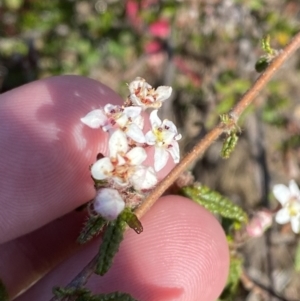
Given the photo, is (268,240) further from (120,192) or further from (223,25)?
(120,192)

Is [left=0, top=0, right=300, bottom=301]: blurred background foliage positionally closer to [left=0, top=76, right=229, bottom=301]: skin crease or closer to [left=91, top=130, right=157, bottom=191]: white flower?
[left=0, top=76, right=229, bottom=301]: skin crease

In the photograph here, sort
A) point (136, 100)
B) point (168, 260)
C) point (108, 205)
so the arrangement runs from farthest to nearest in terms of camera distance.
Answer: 1. point (168, 260)
2. point (136, 100)
3. point (108, 205)

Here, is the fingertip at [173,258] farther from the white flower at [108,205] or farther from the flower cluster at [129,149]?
the white flower at [108,205]

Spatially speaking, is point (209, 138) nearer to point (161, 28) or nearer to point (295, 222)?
point (295, 222)

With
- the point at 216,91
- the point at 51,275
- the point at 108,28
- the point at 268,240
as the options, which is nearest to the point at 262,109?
the point at 216,91

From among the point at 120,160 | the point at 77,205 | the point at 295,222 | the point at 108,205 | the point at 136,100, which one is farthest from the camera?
the point at 295,222

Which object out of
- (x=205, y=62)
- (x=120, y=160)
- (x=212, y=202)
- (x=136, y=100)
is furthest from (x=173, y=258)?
(x=205, y=62)

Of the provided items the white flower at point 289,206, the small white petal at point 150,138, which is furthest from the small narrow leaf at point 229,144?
the white flower at point 289,206
